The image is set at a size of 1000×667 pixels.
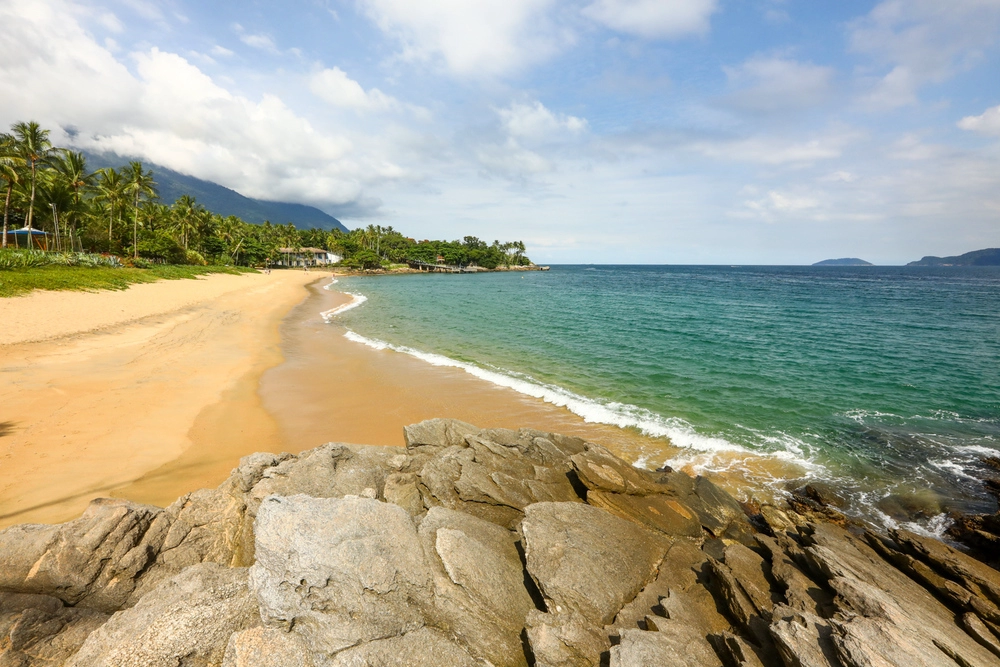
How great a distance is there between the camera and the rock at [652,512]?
767 cm

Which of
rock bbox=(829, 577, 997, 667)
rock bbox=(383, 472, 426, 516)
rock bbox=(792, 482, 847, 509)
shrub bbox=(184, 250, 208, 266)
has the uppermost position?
shrub bbox=(184, 250, 208, 266)

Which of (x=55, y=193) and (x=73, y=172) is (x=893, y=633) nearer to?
(x=55, y=193)

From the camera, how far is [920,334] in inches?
1245

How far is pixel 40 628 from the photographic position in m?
4.48

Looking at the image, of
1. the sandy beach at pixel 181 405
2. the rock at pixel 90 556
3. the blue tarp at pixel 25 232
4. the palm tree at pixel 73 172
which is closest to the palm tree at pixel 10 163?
the palm tree at pixel 73 172

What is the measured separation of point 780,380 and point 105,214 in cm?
8897

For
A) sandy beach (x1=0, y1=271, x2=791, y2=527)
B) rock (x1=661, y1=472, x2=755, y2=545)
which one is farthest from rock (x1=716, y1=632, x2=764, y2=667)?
sandy beach (x1=0, y1=271, x2=791, y2=527)

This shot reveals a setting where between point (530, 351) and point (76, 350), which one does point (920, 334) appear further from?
point (76, 350)

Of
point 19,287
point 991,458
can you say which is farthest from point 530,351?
point 19,287

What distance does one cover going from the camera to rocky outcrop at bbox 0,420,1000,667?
14.1 feet

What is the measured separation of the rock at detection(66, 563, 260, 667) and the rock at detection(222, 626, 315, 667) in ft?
0.97

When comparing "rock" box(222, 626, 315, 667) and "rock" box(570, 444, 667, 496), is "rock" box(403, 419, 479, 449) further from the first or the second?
"rock" box(222, 626, 315, 667)

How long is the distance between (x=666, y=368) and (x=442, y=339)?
1487 cm

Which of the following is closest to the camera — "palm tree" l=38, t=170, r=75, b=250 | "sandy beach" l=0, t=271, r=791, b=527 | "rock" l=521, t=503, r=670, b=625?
"rock" l=521, t=503, r=670, b=625
